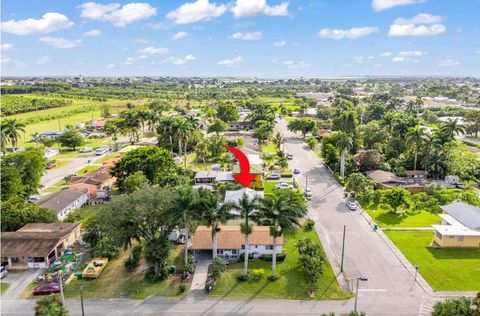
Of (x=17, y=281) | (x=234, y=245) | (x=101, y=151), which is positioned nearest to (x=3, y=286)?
(x=17, y=281)

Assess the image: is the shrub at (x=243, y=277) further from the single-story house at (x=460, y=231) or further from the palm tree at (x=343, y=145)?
the palm tree at (x=343, y=145)

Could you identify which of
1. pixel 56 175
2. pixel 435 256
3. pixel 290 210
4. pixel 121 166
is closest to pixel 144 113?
pixel 56 175

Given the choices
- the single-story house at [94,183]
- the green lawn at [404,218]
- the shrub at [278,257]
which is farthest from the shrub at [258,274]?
the single-story house at [94,183]

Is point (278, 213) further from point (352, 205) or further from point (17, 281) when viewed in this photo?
point (17, 281)

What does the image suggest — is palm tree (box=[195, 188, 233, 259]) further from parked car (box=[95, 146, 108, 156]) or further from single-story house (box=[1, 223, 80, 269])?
parked car (box=[95, 146, 108, 156])

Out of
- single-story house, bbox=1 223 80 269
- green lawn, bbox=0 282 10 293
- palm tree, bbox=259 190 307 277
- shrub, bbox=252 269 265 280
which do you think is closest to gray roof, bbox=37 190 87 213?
single-story house, bbox=1 223 80 269

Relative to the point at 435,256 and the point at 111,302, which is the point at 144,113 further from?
the point at 435,256

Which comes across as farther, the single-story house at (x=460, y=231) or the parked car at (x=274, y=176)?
the parked car at (x=274, y=176)
